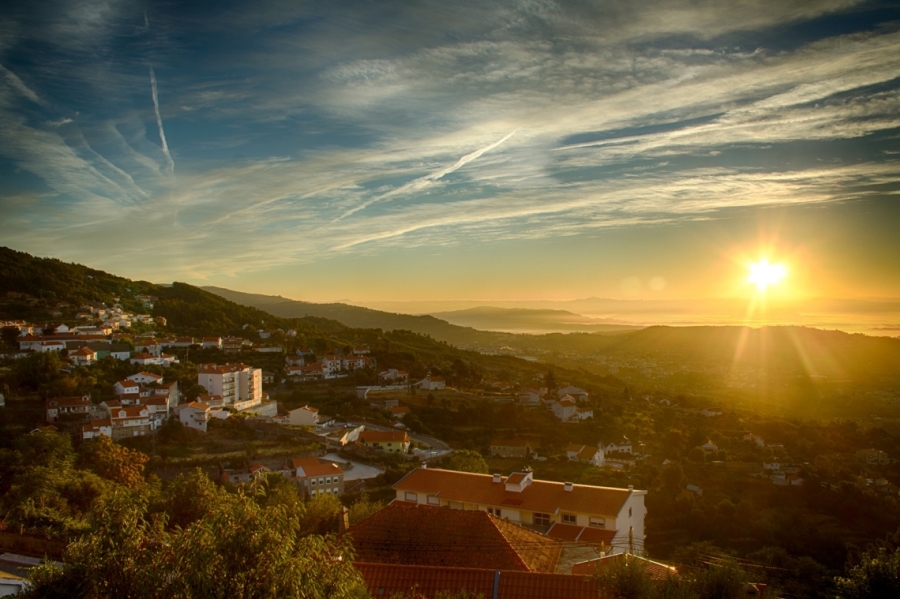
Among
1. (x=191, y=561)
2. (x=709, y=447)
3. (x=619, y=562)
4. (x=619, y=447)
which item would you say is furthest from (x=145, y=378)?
(x=191, y=561)

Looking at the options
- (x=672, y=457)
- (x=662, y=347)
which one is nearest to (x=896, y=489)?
(x=672, y=457)

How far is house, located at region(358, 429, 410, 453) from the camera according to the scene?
2777 cm

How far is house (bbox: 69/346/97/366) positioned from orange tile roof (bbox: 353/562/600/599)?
102 feet

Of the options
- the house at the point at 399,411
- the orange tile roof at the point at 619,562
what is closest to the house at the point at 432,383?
the house at the point at 399,411

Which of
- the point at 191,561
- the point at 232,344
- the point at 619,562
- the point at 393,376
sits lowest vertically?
the point at 393,376

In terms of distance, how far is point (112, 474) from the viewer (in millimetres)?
19547

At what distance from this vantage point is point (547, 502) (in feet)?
46.1

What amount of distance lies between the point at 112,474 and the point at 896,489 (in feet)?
99.4

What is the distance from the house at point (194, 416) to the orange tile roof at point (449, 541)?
18959 millimetres

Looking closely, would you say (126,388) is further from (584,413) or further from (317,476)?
(584,413)

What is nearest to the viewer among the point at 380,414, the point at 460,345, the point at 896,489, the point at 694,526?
the point at 694,526

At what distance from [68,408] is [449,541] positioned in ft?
77.0

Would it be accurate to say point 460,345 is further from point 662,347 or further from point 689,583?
point 689,583

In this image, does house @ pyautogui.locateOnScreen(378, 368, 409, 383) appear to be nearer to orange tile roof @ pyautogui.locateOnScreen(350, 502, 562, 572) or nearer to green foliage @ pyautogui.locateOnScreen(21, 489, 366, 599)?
orange tile roof @ pyautogui.locateOnScreen(350, 502, 562, 572)
